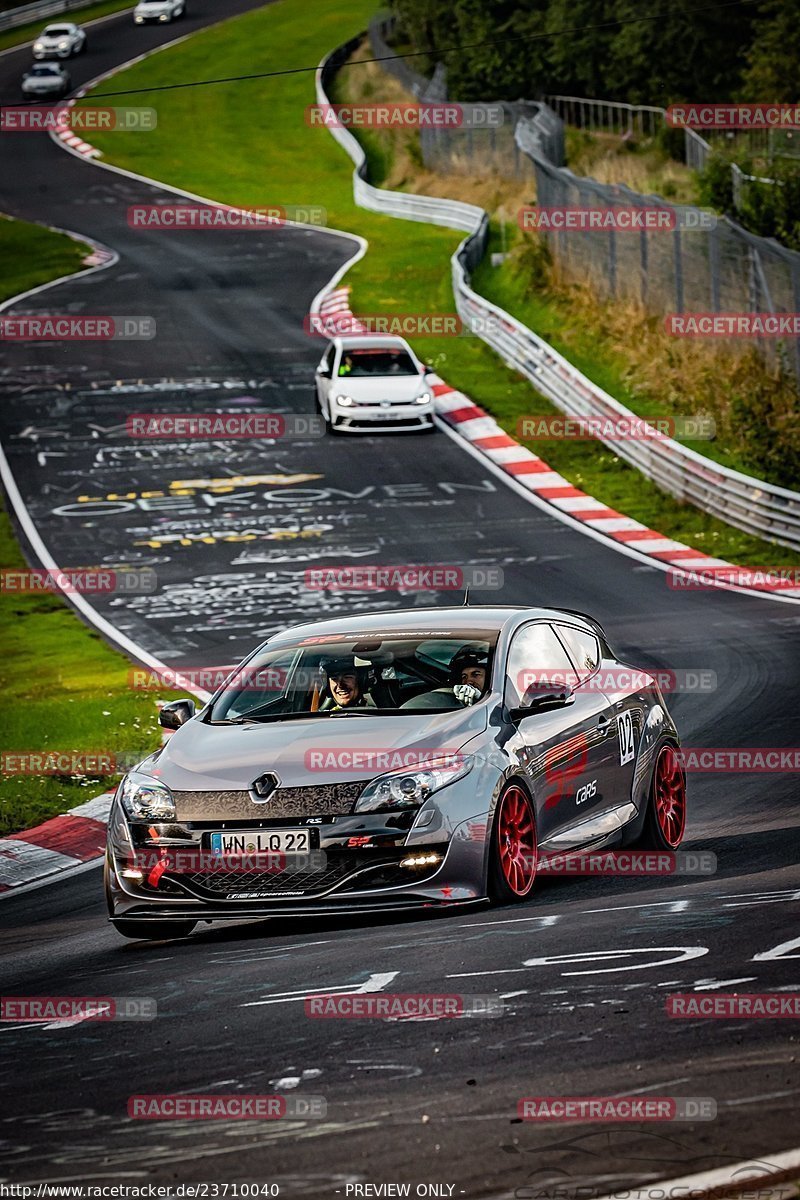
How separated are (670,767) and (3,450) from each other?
24231mm

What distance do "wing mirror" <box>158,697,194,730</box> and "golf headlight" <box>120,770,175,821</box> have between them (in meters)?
0.51

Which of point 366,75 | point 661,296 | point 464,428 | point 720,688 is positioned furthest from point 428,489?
point 366,75

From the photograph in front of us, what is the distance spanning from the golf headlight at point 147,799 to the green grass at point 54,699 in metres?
4.34

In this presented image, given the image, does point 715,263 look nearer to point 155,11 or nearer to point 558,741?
point 558,741

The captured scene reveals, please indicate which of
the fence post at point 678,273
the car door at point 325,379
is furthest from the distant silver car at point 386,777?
the car door at point 325,379

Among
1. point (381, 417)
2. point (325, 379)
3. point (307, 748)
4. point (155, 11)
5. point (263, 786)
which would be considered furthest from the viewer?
point (155, 11)

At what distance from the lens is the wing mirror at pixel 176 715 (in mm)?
10156

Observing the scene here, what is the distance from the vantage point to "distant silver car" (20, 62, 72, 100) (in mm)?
75188

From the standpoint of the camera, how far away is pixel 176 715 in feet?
33.5

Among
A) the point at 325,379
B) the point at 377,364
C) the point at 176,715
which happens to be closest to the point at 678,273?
the point at 377,364

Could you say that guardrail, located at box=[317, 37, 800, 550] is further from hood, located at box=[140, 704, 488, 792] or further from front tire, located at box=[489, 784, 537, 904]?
hood, located at box=[140, 704, 488, 792]

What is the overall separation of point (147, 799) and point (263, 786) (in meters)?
0.66

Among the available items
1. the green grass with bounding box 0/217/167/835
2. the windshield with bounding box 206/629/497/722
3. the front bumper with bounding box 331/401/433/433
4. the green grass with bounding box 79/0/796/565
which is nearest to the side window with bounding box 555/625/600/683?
the windshield with bounding box 206/629/497/722

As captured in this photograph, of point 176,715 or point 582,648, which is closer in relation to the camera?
point 176,715
